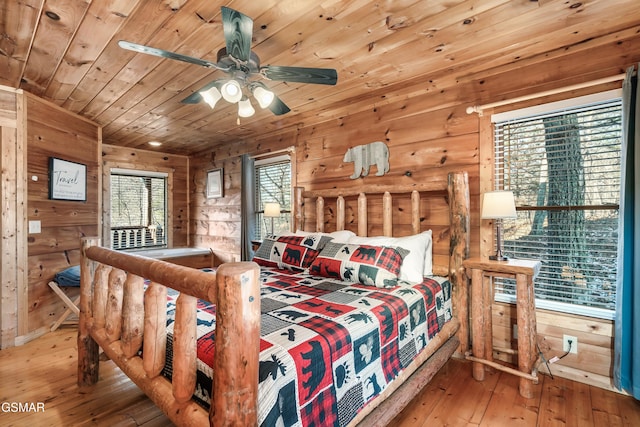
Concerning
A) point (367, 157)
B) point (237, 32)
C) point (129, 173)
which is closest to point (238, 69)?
point (237, 32)

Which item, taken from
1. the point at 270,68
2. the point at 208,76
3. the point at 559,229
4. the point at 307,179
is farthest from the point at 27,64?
the point at 559,229

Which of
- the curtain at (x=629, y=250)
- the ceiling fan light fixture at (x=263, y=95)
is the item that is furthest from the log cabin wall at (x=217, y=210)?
the curtain at (x=629, y=250)

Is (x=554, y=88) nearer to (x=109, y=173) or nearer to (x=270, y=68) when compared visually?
(x=270, y=68)

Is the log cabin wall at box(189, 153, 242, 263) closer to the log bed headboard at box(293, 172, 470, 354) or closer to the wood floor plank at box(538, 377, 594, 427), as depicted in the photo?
the log bed headboard at box(293, 172, 470, 354)

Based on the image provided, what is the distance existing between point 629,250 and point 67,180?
4.68 meters

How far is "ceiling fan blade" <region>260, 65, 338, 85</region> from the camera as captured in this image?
1640 mm

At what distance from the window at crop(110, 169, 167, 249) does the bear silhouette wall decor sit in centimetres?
351

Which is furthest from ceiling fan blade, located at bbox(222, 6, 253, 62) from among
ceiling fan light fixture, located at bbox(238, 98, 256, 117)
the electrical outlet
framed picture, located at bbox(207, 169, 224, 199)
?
framed picture, located at bbox(207, 169, 224, 199)

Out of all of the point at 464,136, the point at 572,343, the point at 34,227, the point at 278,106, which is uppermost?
the point at 278,106

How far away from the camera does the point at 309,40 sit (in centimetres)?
188

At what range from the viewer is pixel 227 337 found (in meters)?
0.89

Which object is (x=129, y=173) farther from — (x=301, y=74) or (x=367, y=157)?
(x=301, y=74)

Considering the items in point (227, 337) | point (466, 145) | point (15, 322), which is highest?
point (466, 145)

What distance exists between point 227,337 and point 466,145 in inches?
90.6
